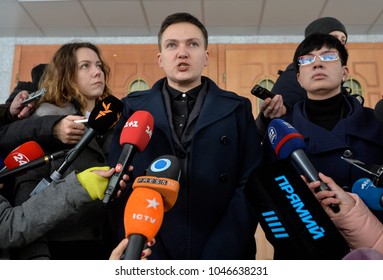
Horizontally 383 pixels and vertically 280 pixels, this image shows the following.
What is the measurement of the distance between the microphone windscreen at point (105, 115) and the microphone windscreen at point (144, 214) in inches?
11.8

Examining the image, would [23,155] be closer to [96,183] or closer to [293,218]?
[96,183]

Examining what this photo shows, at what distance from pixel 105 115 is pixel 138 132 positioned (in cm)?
17

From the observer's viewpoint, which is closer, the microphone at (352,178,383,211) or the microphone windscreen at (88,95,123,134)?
the microphone at (352,178,383,211)

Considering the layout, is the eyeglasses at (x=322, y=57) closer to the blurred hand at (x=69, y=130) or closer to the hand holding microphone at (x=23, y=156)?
the blurred hand at (x=69, y=130)

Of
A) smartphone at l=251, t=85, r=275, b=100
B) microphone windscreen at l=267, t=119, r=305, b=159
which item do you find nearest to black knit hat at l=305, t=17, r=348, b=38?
smartphone at l=251, t=85, r=275, b=100

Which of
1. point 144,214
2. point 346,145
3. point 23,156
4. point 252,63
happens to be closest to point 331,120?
point 346,145

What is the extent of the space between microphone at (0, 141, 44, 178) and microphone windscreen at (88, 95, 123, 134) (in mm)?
191

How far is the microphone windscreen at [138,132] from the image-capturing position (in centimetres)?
79

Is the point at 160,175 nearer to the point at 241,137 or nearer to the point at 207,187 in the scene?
the point at 207,187

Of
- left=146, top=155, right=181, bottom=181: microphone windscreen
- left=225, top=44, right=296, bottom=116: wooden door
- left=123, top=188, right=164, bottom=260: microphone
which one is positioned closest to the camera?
left=123, top=188, right=164, bottom=260: microphone

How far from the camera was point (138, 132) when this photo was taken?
0.80 metres

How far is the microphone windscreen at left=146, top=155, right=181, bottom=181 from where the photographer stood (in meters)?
0.69

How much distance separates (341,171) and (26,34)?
305 centimetres

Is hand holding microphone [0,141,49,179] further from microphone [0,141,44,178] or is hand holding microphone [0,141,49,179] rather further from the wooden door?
the wooden door
